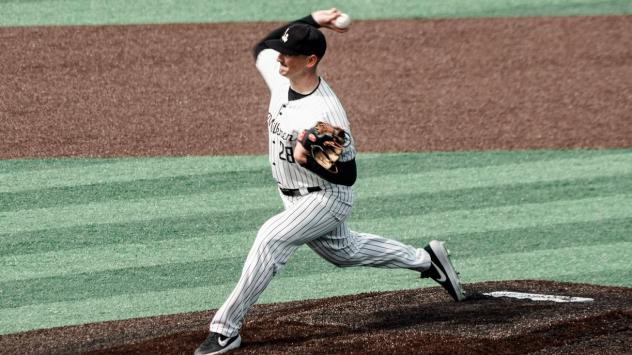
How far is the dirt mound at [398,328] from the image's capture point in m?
5.16

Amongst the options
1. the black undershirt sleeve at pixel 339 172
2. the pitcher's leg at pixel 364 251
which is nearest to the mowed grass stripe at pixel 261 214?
the pitcher's leg at pixel 364 251

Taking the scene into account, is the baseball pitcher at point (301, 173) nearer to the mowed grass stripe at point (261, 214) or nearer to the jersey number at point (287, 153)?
the jersey number at point (287, 153)

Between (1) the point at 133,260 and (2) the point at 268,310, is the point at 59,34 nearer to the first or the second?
(1) the point at 133,260

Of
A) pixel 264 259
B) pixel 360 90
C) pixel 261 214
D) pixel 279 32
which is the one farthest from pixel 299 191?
pixel 360 90

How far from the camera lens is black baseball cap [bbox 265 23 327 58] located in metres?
5.31

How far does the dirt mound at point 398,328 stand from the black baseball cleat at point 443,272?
65mm

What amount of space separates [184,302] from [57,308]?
2.28 ft

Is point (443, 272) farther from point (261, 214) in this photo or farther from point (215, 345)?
point (261, 214)

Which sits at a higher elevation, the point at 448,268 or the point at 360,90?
the point at 360,90

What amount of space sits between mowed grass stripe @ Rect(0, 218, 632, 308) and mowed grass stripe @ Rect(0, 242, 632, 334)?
0.27ft

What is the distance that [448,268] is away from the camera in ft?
20.1

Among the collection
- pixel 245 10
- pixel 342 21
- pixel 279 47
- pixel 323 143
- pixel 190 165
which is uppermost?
pixel 245 10

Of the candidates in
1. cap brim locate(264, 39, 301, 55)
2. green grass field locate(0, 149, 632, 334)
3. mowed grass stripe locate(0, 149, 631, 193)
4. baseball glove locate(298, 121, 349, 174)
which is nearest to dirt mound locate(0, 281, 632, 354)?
green grass field locate(0, 149, 632, 334)

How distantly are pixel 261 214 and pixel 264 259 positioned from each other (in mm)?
2998
